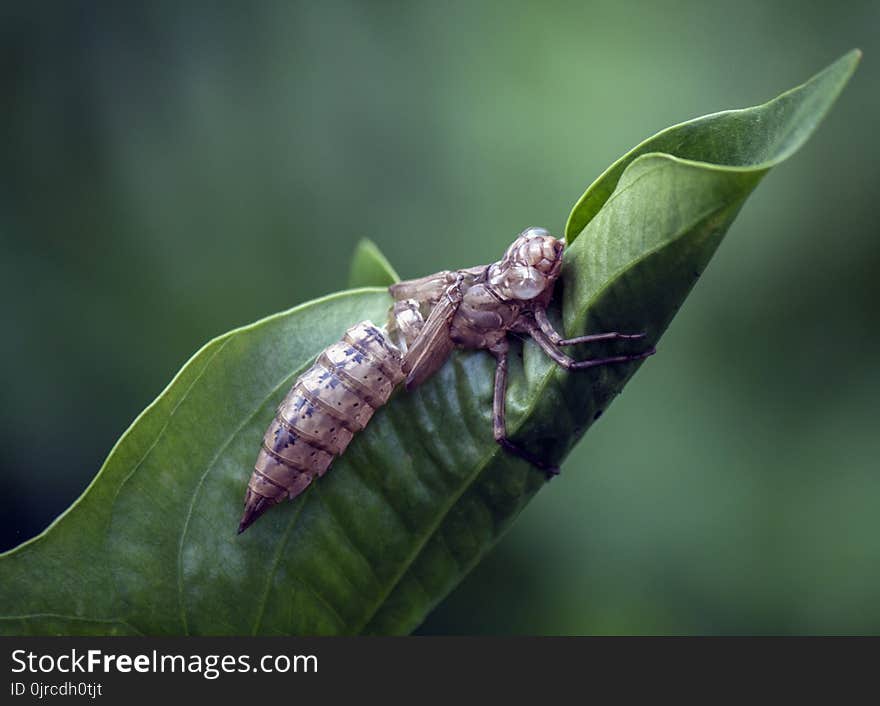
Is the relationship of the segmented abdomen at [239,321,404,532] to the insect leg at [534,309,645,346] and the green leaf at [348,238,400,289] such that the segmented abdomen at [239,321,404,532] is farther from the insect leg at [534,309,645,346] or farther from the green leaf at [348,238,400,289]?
the insect leg at [534,309,645,346]

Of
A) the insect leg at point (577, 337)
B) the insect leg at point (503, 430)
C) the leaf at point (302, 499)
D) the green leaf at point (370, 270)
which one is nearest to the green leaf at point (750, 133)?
the leaf at point (302, 499)

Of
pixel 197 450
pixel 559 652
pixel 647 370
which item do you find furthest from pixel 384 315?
pixel 647 370

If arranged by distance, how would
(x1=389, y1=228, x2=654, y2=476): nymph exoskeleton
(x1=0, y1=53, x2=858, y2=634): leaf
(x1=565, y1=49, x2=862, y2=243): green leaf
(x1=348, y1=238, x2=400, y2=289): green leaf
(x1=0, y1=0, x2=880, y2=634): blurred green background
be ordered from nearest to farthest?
(x1=565, y1=49, x2=862, y2=243): green leaf, (x1=0, y1=53, x2=858, y2=634): leaf, (x1=389, y1=228, x2=654, y2=476): nymph exoskeleton, (x1=348, y1=238, x2=400, y2=289): green leaf, (x1=0, y1=0, x2=880, y2=634): blurred green background

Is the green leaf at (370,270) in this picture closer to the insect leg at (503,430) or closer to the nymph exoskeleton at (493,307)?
the nymph exoskeleton at (493,307)

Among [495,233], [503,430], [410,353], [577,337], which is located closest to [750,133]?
[577,337]

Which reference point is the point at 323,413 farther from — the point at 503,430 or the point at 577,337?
the point at 577,337

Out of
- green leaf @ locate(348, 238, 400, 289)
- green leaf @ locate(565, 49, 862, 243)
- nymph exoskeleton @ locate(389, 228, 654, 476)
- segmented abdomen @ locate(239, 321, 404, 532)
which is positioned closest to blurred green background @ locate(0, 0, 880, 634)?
nymph exoskeleton @ locate(389, 228, 654, 476)

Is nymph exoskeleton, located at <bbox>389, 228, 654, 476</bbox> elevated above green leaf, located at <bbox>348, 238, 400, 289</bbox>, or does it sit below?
below
